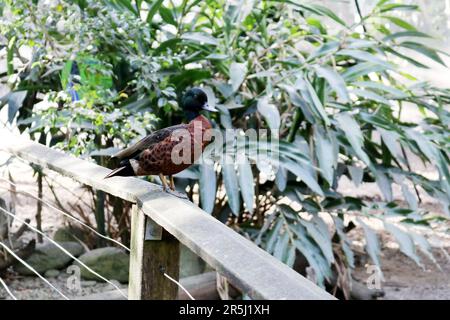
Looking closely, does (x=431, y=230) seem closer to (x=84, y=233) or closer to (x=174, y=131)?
(x=84, y=233)

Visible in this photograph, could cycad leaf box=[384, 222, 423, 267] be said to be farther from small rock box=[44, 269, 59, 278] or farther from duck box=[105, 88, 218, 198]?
duck box=[105, 88, 218, 198]

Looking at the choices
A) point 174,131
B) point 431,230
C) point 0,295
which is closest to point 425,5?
point 431,230

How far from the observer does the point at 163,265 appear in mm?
1564

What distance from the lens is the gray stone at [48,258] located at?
157 inches

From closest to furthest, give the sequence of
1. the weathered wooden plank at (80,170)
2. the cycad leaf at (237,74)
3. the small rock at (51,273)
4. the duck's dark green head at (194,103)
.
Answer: the weathered wooden plank at (80,170) < the duck's dark green head at (194,103) < the cycad leaf at (237,74) < the small rock at (51,273)

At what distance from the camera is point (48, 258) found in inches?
158

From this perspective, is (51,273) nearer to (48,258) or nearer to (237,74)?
(48,258)

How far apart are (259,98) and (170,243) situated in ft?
6.88

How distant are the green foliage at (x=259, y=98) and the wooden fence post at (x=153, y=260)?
4.71 ft

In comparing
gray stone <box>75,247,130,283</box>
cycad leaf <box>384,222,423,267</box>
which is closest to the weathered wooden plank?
gray stone <box>75,247,130,283</box>

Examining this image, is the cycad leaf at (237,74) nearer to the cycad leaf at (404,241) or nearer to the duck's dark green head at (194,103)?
the cycad leaf at (404,241)

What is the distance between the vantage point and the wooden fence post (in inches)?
60.9

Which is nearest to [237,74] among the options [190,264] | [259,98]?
[259,98]

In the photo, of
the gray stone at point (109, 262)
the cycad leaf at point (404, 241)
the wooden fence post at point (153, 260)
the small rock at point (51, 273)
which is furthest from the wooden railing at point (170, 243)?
the cycad leaf at point (404, 241)
